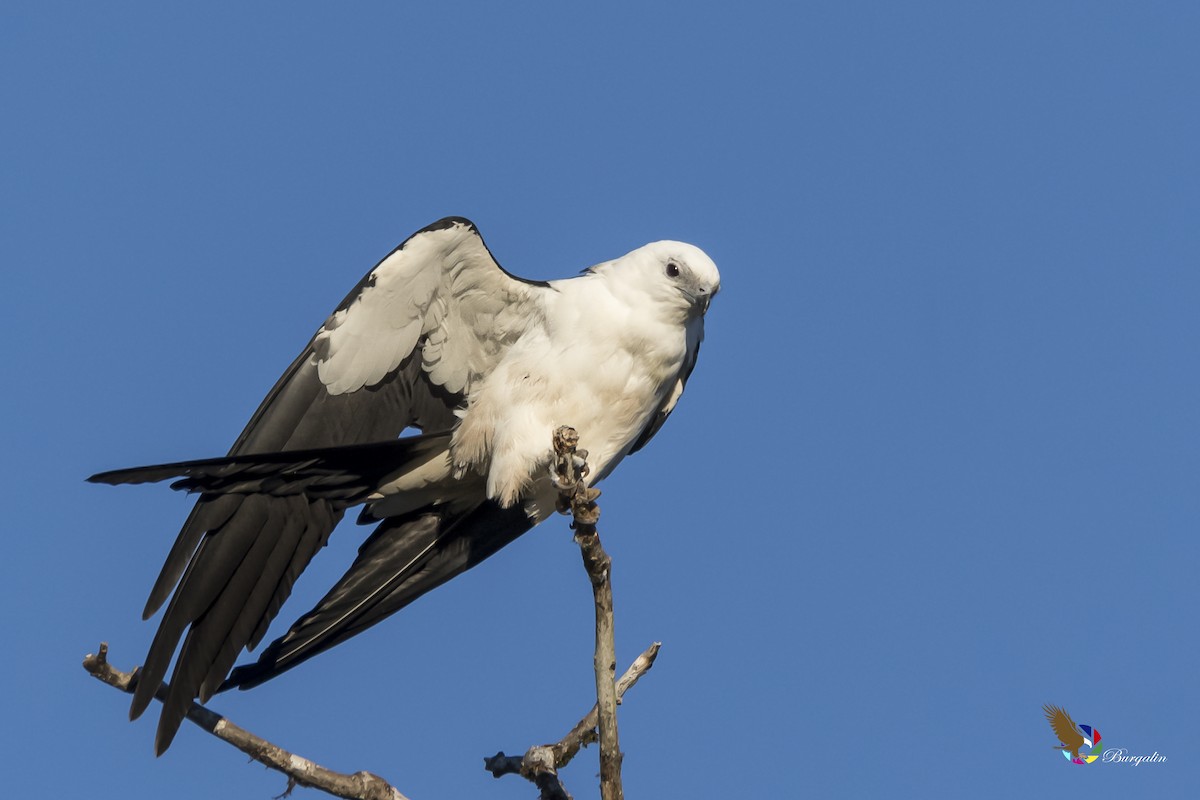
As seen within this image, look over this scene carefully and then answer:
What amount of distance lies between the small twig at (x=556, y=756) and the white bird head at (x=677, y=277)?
76.6 inches

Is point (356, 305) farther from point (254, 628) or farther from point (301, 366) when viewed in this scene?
point (254, 628)

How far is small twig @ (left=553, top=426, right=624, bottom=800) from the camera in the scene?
494cm

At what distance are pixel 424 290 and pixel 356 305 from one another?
0.35 m

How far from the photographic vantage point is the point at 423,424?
22.5 feet

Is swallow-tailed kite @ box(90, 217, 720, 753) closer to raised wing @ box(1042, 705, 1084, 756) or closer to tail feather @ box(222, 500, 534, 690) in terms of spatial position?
tail feather @ box(222, 500, 534, 690)

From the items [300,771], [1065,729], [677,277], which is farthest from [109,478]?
[1065,729]

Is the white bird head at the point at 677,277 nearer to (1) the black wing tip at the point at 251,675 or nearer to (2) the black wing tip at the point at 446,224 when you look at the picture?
(2) the black wing tip at the point at 446,224

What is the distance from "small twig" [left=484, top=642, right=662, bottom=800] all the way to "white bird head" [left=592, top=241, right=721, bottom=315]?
194 cm

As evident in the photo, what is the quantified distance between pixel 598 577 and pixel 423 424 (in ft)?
6.22

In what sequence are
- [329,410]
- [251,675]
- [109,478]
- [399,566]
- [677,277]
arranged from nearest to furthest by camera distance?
[109,478], [251,675], [329,410], [677,277], [399,566]

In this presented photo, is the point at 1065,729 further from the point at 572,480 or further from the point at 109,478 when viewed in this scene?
the point at 109,478

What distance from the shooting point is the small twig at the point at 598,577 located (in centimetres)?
494

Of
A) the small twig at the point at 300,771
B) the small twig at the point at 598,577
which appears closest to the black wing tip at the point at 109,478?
the small twig at the point at 300,771

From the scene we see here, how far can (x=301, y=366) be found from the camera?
6387 millimetres
